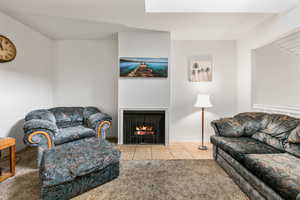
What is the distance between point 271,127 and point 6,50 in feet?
14.6

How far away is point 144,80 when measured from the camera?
3.68 metres

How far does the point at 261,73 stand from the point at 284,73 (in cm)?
38

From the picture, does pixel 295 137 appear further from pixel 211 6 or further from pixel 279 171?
pixel 211 6

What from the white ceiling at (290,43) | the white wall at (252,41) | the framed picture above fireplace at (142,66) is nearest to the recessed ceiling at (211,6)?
the white wall at (252,41)

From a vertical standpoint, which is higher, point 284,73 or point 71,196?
point 284,73

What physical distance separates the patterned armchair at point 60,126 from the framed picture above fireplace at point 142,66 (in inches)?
44.2

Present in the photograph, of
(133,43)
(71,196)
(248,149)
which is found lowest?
(71,196)

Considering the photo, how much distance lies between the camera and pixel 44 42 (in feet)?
12.6

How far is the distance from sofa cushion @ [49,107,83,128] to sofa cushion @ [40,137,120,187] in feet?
4.23

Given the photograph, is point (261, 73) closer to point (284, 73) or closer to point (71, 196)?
point (284, 73)

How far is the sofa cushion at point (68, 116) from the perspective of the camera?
131 inches

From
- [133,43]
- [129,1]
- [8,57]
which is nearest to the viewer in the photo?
[129,1]

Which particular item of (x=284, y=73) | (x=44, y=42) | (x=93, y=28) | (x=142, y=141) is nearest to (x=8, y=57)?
(x=44, y=42)

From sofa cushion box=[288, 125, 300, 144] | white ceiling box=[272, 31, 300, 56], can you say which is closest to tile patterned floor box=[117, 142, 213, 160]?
sofa cushion box=[288, 125, 300, 144]
